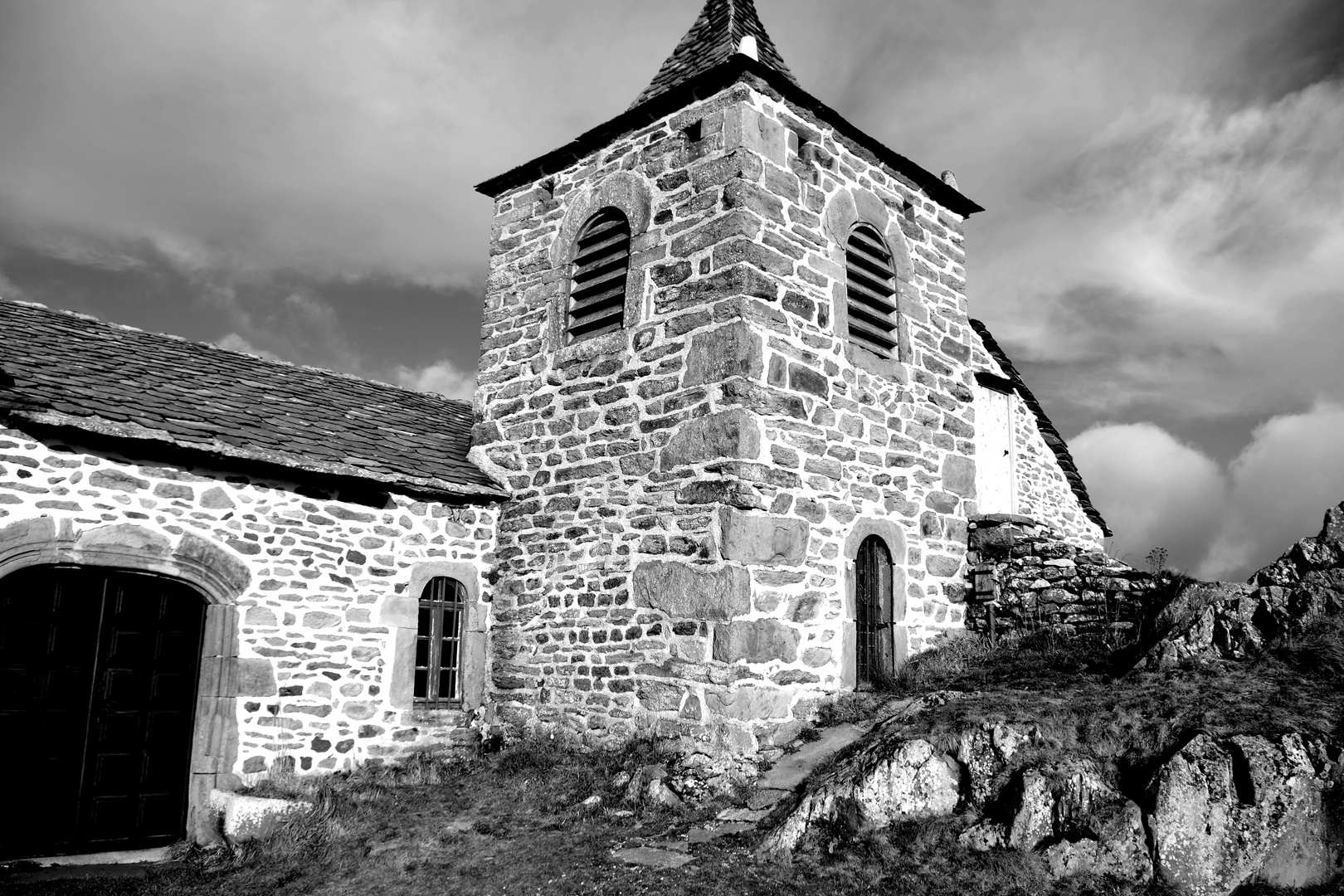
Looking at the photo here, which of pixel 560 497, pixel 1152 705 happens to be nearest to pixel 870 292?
pixel 560 497

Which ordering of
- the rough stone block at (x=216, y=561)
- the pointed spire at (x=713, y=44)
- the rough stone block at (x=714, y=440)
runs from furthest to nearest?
the pointed spire at (x=713, y=44), the rough stone block at (x=714, y=440), the rough stone block at (x=216, y=561)

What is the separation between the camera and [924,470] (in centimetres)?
1083

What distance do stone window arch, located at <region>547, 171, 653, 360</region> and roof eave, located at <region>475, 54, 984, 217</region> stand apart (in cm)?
52

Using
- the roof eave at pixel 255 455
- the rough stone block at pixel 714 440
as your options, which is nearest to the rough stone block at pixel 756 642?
the rough stone block at pixel 714 440

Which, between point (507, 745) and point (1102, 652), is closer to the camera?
point (1102, 652)

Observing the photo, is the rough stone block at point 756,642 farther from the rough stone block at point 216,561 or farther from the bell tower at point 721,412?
the rough stone block at point 216,561

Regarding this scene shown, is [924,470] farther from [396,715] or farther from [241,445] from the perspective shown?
[241,445]

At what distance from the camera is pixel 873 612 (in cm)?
1009

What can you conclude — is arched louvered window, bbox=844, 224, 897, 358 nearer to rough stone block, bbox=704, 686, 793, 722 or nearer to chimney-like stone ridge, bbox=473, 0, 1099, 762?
chimney-like stone ridge, bbox=473, 0, 1099, 762

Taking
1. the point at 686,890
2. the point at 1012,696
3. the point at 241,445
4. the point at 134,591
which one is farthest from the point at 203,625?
the point at 1012,696

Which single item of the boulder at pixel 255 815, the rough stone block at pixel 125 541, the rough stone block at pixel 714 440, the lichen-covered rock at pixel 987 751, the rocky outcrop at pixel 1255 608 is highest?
the rough stone block at pixel 714 440

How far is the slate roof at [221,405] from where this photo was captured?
8.49m

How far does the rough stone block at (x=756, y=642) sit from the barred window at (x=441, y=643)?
3.38 m

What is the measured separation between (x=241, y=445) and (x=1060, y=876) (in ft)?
24.5
